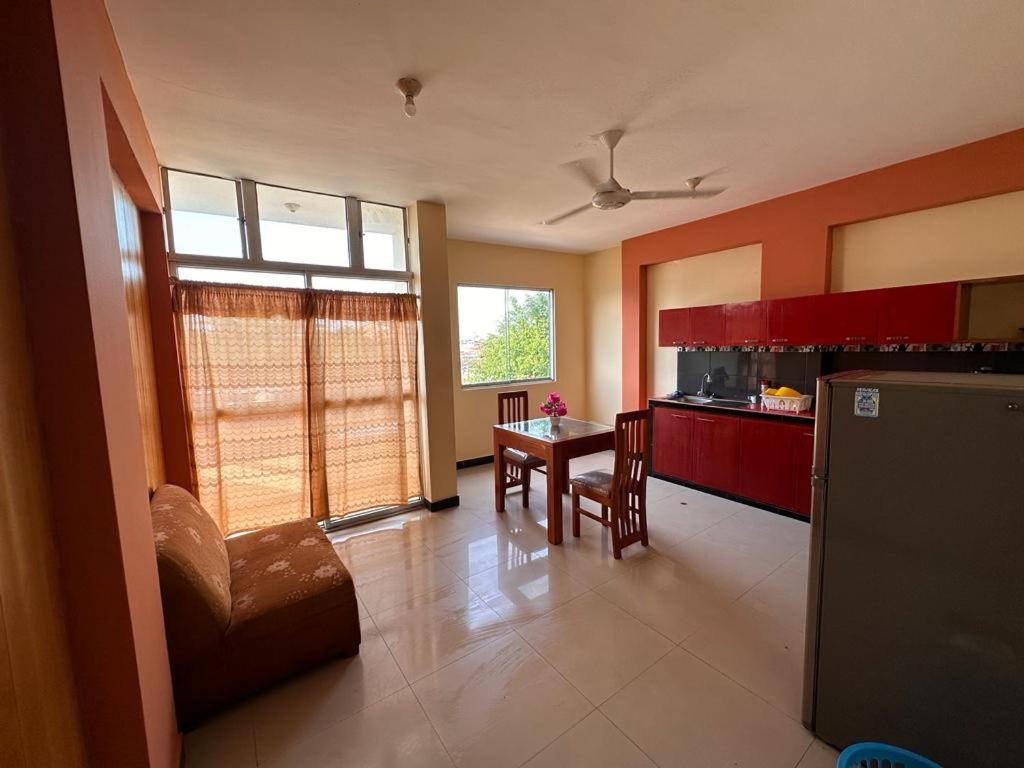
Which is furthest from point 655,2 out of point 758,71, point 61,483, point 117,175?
point 117,175

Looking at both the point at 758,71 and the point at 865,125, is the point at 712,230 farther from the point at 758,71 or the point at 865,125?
the point at 758,71

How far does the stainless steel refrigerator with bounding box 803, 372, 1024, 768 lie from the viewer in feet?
3.89

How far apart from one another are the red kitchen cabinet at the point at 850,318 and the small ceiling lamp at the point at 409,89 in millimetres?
3331

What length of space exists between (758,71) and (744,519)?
3159 millimetres

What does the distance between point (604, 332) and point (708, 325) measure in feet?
6.32

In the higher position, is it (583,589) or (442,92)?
(442,92)

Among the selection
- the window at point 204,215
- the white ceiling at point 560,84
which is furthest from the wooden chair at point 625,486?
the window at point 204,215

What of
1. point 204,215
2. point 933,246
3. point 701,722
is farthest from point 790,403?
point 204,215

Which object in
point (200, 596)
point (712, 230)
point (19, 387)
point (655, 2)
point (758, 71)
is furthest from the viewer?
point (712, 230)

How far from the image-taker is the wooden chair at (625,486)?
283cm

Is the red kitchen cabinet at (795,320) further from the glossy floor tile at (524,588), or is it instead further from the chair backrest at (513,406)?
the glossy floor tile at (524,588)

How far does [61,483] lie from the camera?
0.94 m

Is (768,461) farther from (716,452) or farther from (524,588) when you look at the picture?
(524,588)

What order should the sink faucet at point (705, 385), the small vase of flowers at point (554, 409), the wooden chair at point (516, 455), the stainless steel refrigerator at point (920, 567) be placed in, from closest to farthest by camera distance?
the stainless steel refrigerator at point (920, 567), the small vase of flowers at point (554, 409), the wooden chair at point (516, 455), the sink faucet at point (705, 385)
